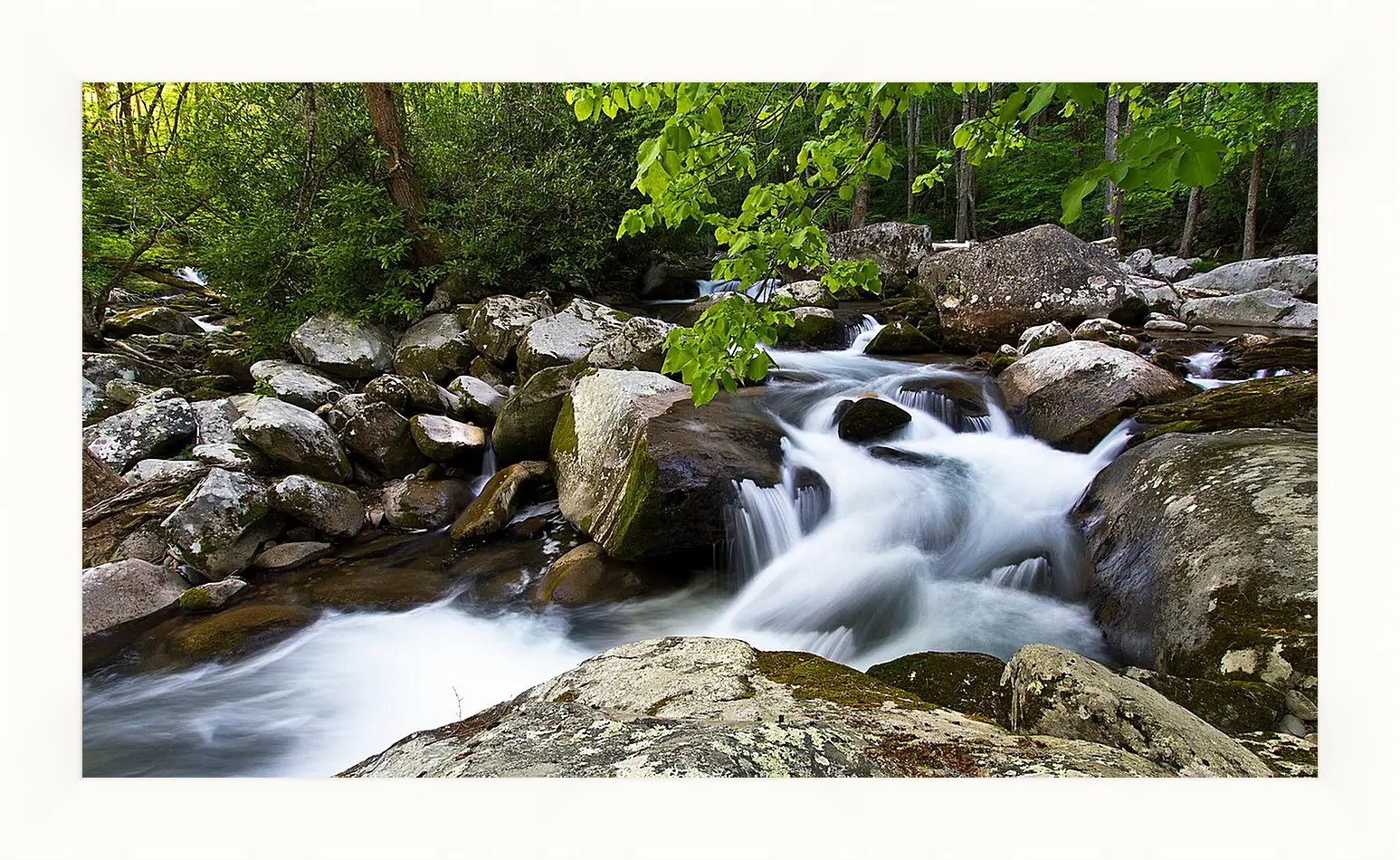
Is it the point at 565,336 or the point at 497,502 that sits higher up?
the point at 565,336

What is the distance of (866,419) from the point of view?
12.4 ft

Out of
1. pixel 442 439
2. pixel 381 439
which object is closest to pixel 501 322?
pixel 442 439

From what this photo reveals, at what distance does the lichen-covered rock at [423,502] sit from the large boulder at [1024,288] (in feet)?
14.1

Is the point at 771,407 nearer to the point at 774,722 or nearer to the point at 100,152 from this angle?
the point at 774,722

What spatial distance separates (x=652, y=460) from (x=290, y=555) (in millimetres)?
2097

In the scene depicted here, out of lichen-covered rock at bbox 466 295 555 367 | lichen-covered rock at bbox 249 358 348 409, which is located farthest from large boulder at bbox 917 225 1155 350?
lichen-covered rock at bbox 249 358 348 409

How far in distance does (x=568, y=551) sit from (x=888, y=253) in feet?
19.5

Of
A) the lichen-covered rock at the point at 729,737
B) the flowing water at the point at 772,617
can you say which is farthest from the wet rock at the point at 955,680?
the flowing water at the point at 772,617

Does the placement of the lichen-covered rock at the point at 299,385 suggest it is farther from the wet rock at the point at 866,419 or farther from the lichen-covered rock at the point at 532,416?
the wet rock at the point at 866,419

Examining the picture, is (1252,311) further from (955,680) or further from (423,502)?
(423,502)

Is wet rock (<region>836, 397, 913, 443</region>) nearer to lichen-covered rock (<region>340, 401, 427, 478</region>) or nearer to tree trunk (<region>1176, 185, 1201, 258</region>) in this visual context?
lichen-covered rock (<region>340, 401, 427, 478</region>)

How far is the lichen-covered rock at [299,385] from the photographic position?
4.54 metres

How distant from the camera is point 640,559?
9.96 ft

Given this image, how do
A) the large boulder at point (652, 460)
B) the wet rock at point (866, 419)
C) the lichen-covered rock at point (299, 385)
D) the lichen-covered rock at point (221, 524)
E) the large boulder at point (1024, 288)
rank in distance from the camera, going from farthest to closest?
1. the large boulder at point (1024, 288)
2. the lichen-covered rock at point (299, 385)
3. the wet rock at point (866, 419)
4. the lichen-covered rock at point (221, 524)
5. the large boulder at point (652, 460)
